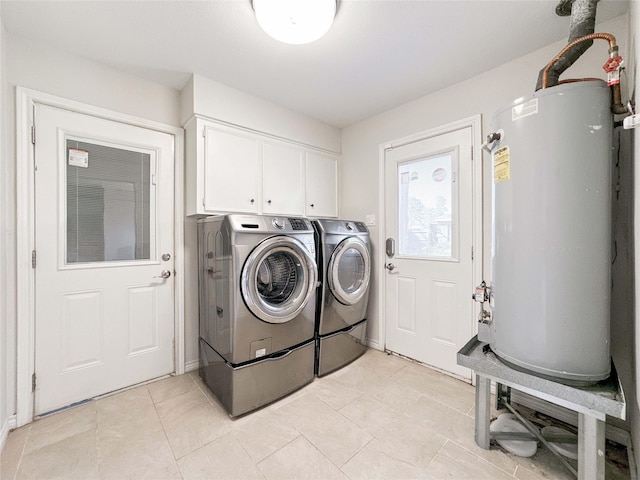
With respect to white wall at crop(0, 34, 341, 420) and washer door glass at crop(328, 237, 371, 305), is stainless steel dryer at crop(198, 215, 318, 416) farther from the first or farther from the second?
white wall at crop(0, 34, 341, 420)

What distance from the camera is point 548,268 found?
3.85 feet

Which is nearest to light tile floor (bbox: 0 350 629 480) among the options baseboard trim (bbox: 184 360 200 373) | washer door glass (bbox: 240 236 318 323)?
baseboard trim (bbox: 184 360 200 373)

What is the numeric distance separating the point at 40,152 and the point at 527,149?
2784mm

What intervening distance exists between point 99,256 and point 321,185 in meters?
2.01

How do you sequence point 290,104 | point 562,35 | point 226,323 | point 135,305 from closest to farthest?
point 562,35, point 226,323, point 135,305, point 290,104

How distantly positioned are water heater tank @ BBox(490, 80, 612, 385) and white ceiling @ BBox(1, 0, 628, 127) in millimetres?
762

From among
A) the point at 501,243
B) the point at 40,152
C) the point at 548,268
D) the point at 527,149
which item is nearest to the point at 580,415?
the point at 548,268

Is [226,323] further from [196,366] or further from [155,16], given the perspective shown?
[155,16]

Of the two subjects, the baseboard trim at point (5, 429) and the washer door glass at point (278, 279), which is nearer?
the baseboard trim at point (5, 429)

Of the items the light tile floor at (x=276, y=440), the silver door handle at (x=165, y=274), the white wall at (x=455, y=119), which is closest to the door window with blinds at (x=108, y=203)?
the silver door handle at (x=165, y=274)

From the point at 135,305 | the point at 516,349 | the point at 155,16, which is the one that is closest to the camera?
the point at 516,349

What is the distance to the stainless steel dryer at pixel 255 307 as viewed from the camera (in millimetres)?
1741

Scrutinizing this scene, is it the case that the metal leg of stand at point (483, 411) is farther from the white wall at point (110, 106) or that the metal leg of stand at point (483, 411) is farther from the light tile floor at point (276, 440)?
the white wall at point (110, 106)

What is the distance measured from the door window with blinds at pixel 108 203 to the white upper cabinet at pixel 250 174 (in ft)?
1.09
